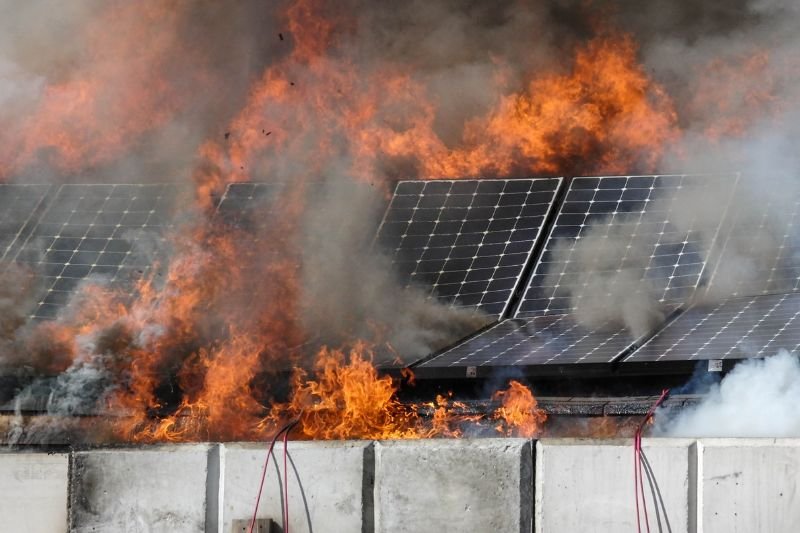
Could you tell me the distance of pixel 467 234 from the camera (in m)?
14.0

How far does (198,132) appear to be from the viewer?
17.2 metres

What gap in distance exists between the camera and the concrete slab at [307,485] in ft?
30.7

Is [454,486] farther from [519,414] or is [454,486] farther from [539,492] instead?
[519,414]

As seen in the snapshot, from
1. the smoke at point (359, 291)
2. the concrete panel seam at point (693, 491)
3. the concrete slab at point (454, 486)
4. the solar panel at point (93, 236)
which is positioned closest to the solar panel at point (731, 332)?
the concrete panel seam at point (693, 491)

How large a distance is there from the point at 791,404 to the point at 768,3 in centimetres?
843

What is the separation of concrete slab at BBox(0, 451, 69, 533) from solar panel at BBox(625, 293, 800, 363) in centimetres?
542

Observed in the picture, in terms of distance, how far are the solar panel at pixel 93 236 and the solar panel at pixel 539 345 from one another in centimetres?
467

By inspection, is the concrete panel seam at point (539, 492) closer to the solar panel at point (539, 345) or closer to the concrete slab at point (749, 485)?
the concrete slab at point (749, 485)

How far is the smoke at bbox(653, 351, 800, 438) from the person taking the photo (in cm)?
954

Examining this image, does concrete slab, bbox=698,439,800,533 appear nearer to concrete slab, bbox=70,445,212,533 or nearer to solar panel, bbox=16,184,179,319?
concrete slab, bbox=70,445,212,533

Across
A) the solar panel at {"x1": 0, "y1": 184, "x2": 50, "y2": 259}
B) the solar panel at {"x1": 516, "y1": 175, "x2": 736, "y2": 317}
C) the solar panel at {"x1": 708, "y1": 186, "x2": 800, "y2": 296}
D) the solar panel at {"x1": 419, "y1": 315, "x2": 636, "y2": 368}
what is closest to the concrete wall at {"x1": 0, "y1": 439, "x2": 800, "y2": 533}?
the solar panel at {"x1": 419, "y1": 315, "x2": 636, "y2": 368}

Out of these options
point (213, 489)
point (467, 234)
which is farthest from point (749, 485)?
point (467, 234)

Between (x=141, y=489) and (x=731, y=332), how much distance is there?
5.92 m

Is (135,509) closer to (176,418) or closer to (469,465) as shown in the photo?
(176,418)
